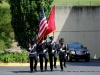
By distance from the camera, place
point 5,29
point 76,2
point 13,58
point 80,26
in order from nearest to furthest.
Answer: point 13,58 → point 5,29 → point 80,26 → point 76,2

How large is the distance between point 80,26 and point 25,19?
8870 mm

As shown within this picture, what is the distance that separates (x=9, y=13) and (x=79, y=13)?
28.6 ft

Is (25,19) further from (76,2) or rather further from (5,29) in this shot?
(76,2)

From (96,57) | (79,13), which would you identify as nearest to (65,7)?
(79,13)

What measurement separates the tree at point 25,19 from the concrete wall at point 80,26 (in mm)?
6979

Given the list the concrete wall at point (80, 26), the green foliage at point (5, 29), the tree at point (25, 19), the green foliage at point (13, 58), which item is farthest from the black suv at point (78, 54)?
the green foliage at point (13, 58)

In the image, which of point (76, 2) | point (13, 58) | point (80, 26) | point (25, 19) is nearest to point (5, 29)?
point (25, 19)

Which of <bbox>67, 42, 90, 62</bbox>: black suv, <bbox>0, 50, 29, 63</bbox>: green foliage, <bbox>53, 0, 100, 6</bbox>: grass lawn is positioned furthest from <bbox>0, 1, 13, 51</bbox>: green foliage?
<bbox>53, 0, 100, 6</bbox>: grass lawn

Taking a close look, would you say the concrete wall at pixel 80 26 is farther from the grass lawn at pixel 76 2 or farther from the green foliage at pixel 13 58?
the green foliage at pixel 13 58

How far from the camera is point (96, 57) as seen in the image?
43062 mm

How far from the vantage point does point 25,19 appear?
3600 centimetres

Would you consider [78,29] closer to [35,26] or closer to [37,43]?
[35,26]

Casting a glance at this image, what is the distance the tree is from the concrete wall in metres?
6.98

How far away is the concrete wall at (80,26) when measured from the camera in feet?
142
